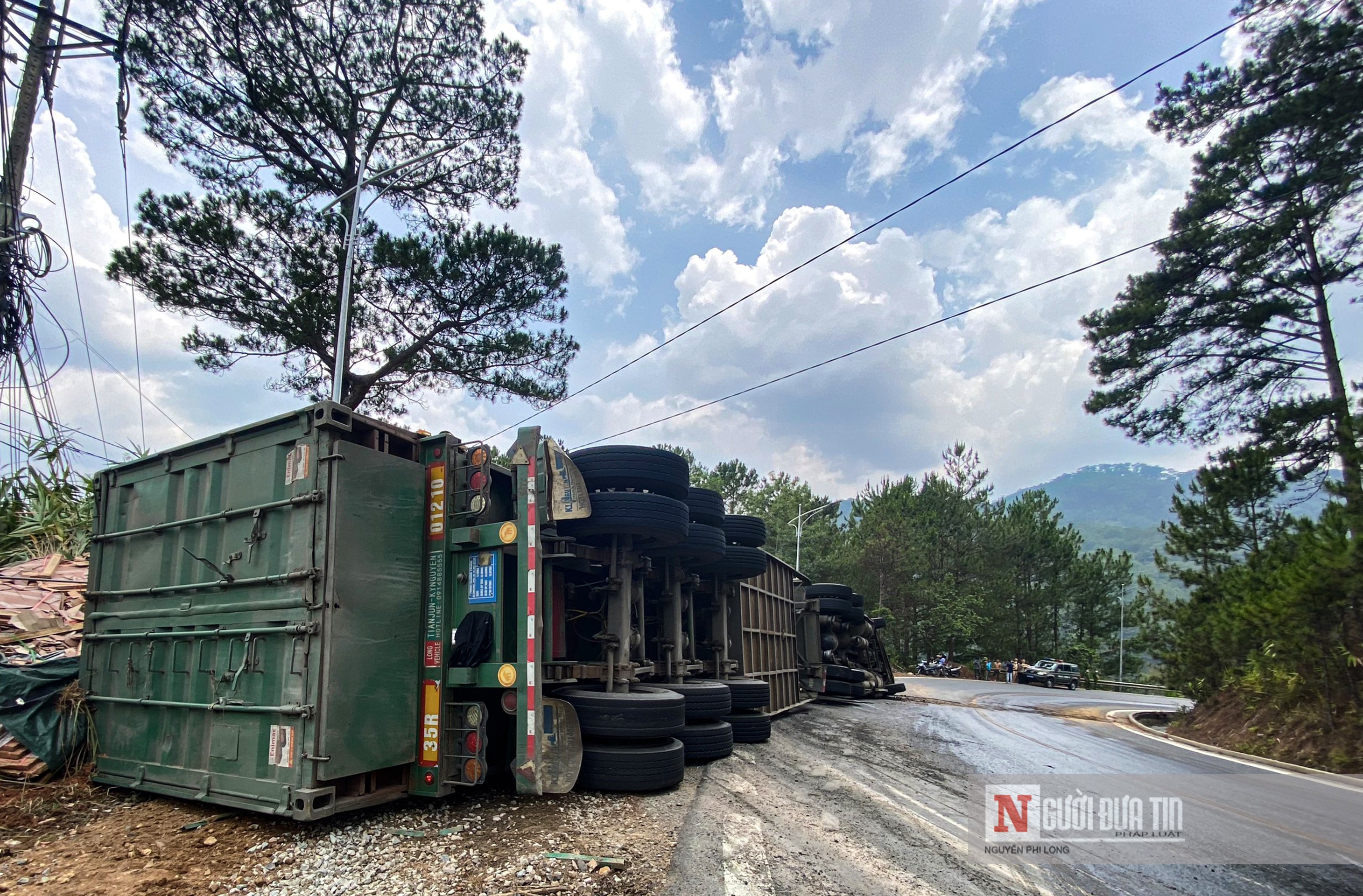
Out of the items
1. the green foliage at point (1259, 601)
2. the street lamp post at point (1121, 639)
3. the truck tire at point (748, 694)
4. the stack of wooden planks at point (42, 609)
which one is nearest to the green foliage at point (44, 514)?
the stack of wooden planks at point (42, 609)

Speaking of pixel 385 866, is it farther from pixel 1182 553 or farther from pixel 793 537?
pixel 793 537

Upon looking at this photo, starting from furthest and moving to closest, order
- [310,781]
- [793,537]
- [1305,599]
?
[793,537]
[1305,599]
[310,781]

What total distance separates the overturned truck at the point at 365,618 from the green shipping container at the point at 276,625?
0.02m

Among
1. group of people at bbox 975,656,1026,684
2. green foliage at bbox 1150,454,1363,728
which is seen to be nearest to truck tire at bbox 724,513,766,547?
green foliage at bbox 1150,454,1363,728

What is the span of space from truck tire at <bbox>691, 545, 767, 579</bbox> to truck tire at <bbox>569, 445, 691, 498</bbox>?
289 cm

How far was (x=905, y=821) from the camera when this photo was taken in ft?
18.3

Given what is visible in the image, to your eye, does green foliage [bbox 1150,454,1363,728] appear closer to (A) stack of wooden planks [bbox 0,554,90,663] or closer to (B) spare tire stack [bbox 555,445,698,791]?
(B) spare tire stack [bbox 555,445,698,791]

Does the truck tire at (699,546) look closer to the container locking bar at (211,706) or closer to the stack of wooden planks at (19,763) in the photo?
the container locking bar at (211,706)

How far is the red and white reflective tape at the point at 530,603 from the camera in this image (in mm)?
4840

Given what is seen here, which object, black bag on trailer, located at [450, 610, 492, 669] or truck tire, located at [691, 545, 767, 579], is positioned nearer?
black bag on trailer, located at [450, 610, 492, 669]

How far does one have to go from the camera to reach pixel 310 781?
4.41 m

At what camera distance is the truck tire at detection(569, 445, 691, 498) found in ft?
21.7

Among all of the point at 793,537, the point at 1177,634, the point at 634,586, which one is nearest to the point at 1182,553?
the point at 1177,634

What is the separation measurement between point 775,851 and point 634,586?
307 centimetres
